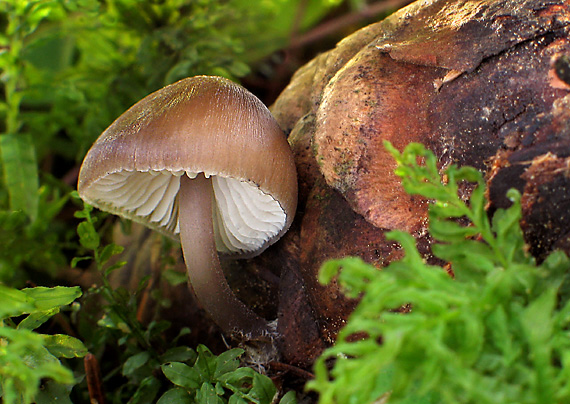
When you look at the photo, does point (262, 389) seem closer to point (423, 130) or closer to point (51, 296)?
point (51, 296)

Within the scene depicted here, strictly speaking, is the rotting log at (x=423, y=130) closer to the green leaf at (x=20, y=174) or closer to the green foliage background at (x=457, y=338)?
the green foliage background at (x=457, y=338)

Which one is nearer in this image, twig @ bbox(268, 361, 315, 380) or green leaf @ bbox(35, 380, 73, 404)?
green leaf @ bbox(35, 380, 73, 404)

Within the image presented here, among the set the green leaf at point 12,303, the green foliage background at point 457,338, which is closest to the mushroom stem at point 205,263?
the green leaf at point 12,303

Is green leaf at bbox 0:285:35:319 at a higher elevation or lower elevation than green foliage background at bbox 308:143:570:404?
higher

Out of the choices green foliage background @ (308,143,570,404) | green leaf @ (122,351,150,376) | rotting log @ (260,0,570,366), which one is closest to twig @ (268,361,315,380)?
rotting log @ (260,0,570,366)

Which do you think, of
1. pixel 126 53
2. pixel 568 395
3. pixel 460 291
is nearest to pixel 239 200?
pixel 460 291

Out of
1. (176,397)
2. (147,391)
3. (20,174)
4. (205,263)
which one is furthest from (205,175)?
(20,174)

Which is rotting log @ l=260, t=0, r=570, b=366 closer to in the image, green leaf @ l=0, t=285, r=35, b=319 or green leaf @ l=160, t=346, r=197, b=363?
green leaf @ l=160, t=346, r=197, b=363
